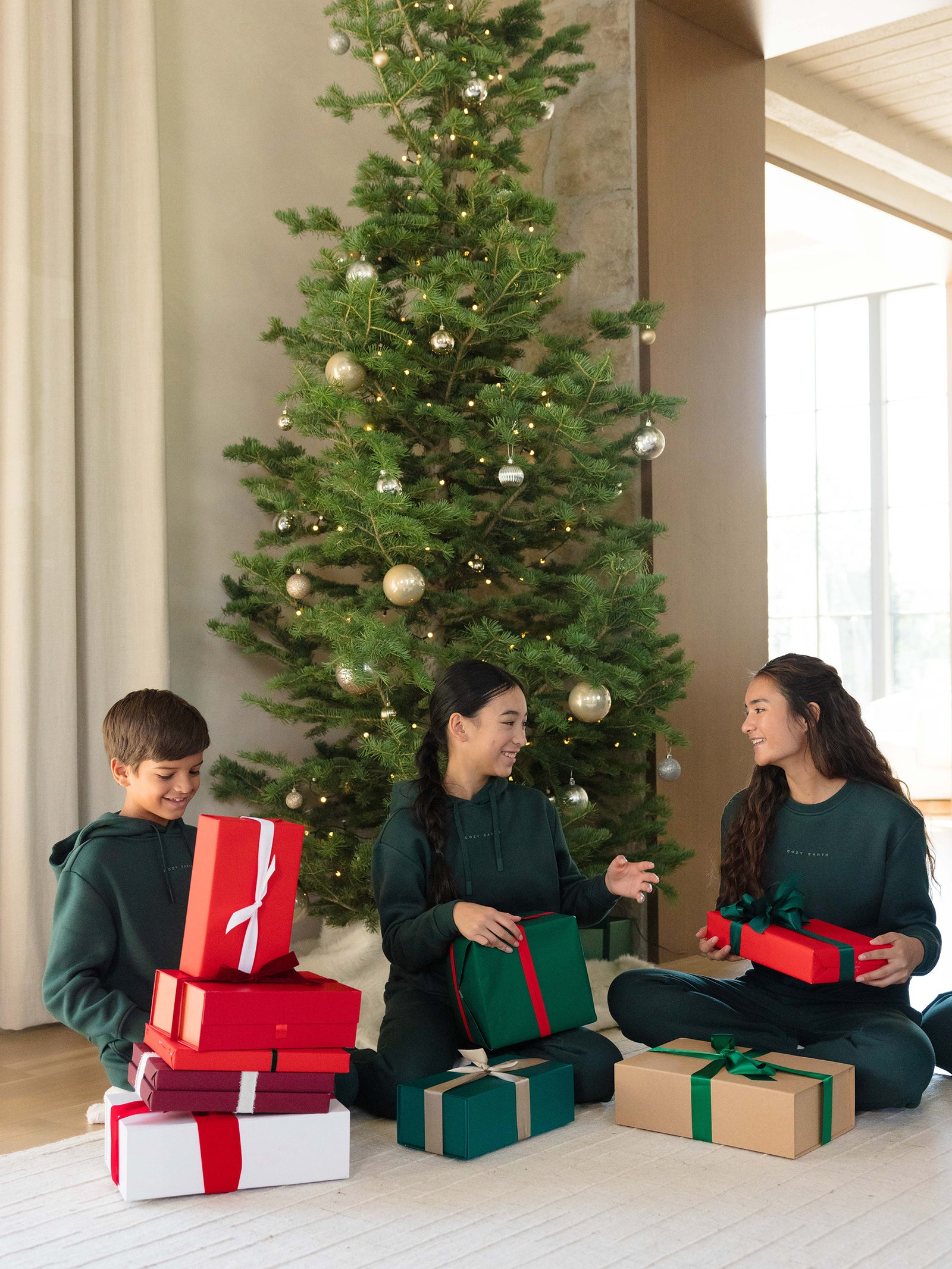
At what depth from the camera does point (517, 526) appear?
9.92 ft

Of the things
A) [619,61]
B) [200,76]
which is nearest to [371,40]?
[200,76]

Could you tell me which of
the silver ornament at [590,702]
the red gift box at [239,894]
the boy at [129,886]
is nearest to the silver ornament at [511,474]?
the silver ornament at [590,702]

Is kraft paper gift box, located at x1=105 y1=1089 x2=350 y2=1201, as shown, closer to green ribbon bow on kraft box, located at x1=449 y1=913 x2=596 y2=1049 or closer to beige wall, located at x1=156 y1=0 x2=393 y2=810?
green ribbon bow on kraft box, located at x1=449 y1=913 x2=596 y2=1049

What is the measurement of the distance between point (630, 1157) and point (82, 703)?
66.5 inches

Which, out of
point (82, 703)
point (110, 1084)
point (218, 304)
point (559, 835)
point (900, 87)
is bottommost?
point (110, 1084)

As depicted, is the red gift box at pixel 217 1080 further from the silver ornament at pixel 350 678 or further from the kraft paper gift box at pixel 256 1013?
the silver ornament at pixel 350 678

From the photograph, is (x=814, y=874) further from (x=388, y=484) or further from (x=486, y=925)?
(x=388, y=484)

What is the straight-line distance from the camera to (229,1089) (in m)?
1.77

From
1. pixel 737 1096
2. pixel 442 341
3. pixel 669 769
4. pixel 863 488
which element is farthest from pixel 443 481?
pixel 863 488

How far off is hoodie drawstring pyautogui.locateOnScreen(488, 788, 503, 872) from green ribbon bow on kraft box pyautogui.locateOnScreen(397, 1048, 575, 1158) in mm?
381

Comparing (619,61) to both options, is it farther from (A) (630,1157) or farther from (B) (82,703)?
(A) (630,1157)

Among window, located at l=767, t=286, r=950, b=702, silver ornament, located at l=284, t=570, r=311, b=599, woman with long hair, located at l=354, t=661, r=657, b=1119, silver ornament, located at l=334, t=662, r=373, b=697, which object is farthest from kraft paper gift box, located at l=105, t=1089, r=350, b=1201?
window, located at l=767, t=286, r=950, b=702

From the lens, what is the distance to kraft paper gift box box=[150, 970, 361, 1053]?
176 cm

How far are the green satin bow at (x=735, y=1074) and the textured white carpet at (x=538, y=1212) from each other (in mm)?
29
